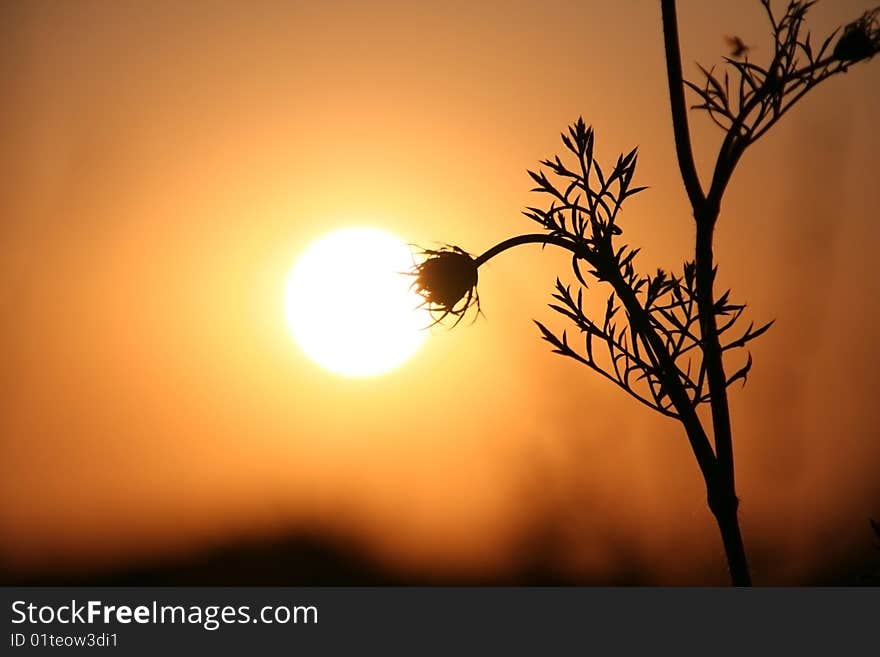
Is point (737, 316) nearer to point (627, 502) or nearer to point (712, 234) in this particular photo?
point (712, 234)

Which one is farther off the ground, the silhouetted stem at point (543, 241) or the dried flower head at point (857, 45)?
the dried flower head at point (857, 45)

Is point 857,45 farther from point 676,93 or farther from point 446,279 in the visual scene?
point 446,279

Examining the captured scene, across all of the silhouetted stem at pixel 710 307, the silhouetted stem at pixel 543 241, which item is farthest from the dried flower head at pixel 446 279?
the silhouetted stem at pixel 710 307

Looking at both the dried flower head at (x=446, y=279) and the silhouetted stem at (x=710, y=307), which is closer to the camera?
the silhouetted stem at (x=710, y=307)

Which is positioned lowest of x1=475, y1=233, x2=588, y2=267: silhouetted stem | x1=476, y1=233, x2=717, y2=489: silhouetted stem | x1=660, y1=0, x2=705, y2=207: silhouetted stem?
x1=476, y1=233, x2=717, y2=489: silhouetted stem

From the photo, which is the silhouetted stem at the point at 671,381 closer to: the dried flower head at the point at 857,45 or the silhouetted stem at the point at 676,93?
the silhouetted stem at the point at 676,93

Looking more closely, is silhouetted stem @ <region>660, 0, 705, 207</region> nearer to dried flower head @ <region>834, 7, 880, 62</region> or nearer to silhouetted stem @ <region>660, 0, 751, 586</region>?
silhouetted stem @ <region>660, 0, 751, 586</region>

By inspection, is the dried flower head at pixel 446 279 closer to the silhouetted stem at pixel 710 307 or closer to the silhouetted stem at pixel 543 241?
the silhouetted stem at pixel 543 241

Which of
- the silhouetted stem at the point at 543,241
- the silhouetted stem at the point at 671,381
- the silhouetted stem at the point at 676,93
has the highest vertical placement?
the silhouetted stem at the point at 676,93

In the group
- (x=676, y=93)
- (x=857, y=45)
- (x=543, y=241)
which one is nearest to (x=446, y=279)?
(x=543, y=241)

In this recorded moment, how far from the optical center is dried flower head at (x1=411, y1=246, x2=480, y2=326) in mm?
1396

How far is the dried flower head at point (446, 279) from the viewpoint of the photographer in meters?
1.40

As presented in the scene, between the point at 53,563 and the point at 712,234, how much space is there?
3.17 metres

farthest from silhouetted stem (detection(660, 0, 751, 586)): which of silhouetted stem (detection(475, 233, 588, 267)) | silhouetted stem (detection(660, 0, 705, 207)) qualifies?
silhouetted stem (detection(475, 233, 588, 267))
